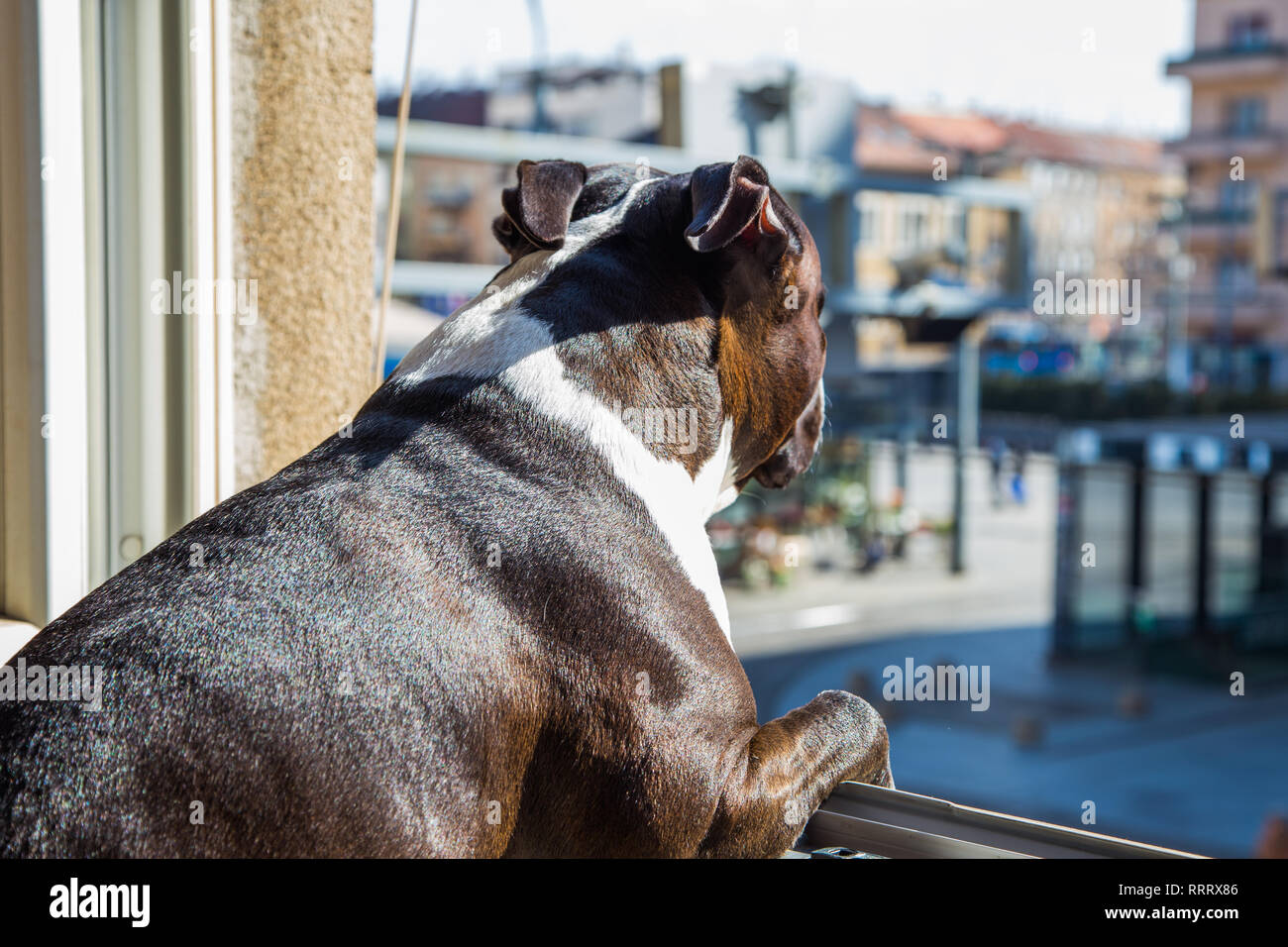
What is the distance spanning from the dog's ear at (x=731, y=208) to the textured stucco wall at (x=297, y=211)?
1286 mm

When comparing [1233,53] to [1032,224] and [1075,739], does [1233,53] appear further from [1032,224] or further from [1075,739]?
[1075,739]

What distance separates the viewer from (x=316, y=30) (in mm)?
3186

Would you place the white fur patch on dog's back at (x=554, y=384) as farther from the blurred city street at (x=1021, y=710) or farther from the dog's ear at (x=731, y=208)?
the blurred city street at (x=1021, y=710)

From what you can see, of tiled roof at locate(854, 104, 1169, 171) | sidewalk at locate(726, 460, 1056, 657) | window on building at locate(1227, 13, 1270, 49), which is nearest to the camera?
sidewalk at locate(726, 460, 1056, 657)

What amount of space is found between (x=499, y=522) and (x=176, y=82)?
1619mm

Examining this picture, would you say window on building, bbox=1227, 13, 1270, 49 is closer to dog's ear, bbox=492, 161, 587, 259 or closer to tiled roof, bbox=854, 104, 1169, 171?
tiled roof, bbox=854, 104, 1169, 171

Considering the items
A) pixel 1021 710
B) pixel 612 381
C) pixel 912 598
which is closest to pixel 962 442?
pixel 912 598

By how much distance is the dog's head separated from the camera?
2186 millimetres

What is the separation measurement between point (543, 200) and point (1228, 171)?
Result: 41.8 meters

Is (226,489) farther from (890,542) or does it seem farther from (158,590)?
(890,542)

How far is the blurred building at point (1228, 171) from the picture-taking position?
39.8 metres

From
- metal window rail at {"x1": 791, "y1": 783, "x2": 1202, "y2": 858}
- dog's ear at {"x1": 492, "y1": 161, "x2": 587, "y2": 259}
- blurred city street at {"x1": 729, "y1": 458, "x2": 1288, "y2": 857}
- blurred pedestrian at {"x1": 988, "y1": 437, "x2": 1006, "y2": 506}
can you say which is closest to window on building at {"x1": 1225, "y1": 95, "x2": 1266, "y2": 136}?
blurred pedestrian at {"x1": 988, "y1": 437, "x2": 1006, "y2": 506}

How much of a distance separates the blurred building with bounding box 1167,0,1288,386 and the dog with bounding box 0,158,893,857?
133ft

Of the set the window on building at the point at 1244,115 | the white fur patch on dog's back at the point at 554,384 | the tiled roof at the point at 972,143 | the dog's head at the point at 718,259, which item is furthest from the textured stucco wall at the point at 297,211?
the window on building at the point at 1244,115
